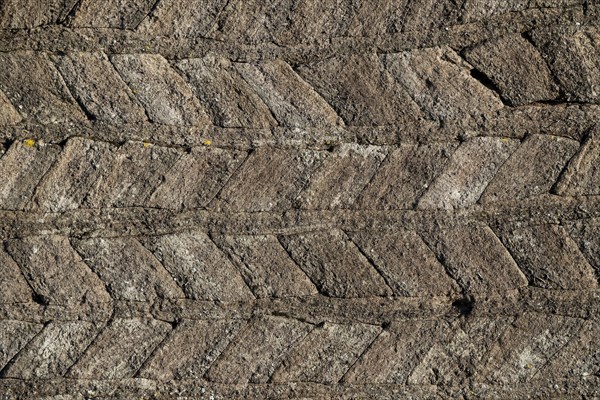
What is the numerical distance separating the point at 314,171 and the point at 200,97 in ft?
1.73

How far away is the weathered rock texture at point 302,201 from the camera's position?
2.82 m

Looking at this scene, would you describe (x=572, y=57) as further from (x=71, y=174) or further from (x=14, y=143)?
(x=14, y=143)

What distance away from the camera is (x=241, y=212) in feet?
9.40

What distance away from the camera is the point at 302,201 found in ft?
9.39

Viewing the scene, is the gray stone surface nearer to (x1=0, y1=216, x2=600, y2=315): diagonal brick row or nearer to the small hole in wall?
(x1=0, y1=216, x2=600, y2=315): diagonal brick row

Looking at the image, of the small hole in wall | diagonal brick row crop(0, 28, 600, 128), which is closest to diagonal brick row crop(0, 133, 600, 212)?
diagonal brick row crop(0, 28, 600, 128)

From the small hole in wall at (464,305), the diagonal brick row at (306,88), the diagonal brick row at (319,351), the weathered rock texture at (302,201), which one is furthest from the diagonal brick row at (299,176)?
the diagonal brick row at (319,351)

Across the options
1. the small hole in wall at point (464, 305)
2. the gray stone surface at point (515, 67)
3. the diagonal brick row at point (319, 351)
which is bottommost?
the diagonal brick row at point (319, 351)

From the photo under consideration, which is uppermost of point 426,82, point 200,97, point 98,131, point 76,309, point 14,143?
point 426,82

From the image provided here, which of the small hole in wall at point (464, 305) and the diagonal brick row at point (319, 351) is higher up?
the small hole in wall at point (464, 305)

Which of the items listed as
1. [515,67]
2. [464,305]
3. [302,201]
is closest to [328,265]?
[302,201]

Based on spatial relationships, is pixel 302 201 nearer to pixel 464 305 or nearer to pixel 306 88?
pixel 306 88

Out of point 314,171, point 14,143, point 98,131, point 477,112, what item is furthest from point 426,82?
point 14,143

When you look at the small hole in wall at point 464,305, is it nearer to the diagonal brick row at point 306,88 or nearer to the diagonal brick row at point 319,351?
the diagonal brick row at point 319,351
